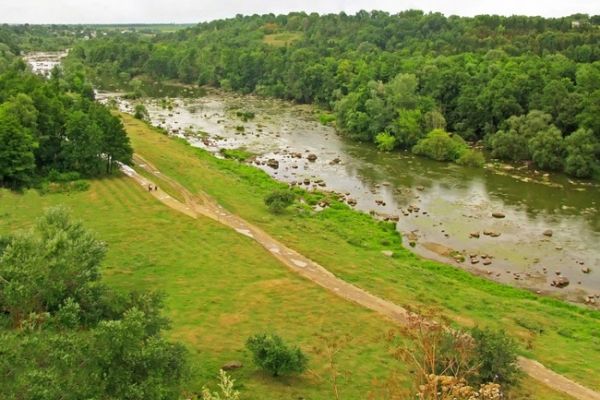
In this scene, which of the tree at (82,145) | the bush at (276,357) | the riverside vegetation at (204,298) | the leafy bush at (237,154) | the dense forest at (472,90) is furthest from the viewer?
the leafy bush at (237,154)

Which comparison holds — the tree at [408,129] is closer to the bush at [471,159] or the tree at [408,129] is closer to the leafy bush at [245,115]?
the bush at [471,159]

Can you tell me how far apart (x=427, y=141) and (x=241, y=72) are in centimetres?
9106

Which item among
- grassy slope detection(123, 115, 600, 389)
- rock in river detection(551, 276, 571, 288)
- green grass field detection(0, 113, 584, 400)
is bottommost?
rock in river detection(551, 276, 571, 288)

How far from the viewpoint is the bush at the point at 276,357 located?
96.9ft

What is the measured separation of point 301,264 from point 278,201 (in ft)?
47.5

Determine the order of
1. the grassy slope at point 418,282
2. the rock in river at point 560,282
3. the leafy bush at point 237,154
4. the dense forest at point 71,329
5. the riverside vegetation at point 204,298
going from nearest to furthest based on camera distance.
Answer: the dense forest at point 71,329 < the riverside vegetation at point 204,298 < the grassy slope at point 418,282 < the rock in river at point 560,282 < the leafy bush at point 237,154

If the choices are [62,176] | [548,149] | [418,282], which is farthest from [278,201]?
[548,149]

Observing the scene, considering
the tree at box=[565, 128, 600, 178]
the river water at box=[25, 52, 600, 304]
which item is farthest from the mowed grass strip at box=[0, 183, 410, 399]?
the tree at box=[565, 128, 600, 178]

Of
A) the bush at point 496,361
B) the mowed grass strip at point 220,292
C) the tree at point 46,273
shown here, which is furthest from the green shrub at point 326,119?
the bush at point 496,361

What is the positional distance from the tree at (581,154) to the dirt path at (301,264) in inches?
1882

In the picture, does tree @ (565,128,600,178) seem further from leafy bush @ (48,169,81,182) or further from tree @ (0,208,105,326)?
tree @ (0,208,105,326)

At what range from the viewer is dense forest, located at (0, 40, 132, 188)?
60.8 m

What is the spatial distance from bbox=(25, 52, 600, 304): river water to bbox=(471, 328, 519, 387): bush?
19.2 metres

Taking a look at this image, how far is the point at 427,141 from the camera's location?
9000cm
